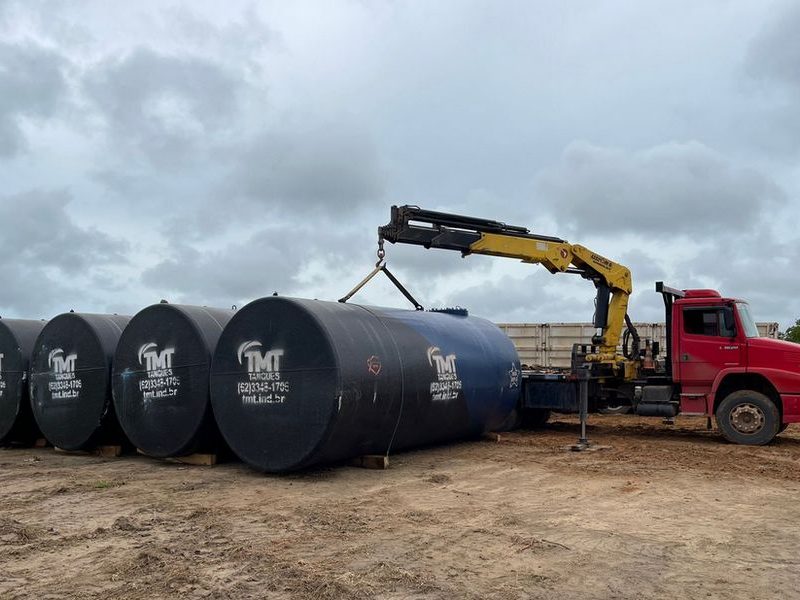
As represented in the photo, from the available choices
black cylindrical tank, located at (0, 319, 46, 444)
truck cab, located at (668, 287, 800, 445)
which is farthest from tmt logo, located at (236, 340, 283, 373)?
truck cab, located at (668, 287, 800, 445)

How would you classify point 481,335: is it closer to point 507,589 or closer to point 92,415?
point 92,415

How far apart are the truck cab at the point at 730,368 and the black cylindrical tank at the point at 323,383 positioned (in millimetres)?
5113

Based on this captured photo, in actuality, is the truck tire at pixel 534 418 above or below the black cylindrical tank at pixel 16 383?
below

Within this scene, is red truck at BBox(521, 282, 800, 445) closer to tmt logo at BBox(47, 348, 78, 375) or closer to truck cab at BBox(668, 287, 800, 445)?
truck cab at BBox(668, 287, 800, 445)

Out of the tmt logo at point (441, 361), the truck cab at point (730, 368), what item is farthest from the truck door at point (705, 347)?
the tmt logo at point (441, 361)

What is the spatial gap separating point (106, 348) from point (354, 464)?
472 centimetres

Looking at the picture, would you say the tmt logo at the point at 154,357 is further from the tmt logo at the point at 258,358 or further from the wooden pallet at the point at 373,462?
the wooden pallet at the point at 373,462

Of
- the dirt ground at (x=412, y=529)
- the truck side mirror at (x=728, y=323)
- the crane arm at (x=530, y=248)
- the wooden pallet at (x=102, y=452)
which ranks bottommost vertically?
the dirt ground at (x=412, y=529)

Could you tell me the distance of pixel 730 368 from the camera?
1415cm

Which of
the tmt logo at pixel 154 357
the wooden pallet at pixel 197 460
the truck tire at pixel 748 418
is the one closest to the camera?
the wooden pallet at pixel 197 460

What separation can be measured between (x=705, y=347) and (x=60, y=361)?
11459mm

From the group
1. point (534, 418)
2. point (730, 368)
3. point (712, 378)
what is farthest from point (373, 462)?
point (730, 368)

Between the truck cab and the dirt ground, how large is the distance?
1604mm

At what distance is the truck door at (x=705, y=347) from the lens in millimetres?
14250
